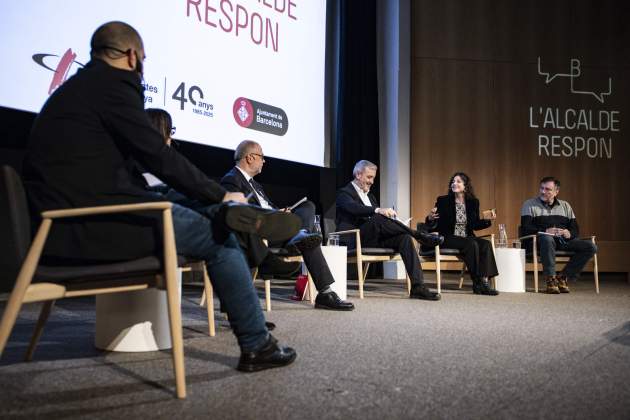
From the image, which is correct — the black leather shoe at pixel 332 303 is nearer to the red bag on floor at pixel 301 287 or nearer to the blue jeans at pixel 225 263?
the red bag on floor at pixel 301 287

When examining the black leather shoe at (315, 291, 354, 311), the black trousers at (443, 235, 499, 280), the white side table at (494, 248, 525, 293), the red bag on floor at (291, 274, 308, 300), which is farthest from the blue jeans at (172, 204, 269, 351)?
the white side table at (494, 248, 525, 293)

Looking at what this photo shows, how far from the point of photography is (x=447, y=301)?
4039 millimetres

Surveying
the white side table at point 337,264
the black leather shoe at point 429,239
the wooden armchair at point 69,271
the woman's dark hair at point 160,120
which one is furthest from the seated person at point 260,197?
the wooden armchair at point 69,271

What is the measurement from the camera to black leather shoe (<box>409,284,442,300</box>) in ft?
13.4

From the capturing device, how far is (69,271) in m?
1.47

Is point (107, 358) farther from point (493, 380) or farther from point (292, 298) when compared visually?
point (292, 298)

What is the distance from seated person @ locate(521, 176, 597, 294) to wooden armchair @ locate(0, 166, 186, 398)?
13.8 ft

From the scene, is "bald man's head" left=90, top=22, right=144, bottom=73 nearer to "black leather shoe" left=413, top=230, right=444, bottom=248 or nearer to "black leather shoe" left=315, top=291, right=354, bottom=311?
"black leather shoe" left=315, top=291, right=354, bottom=311

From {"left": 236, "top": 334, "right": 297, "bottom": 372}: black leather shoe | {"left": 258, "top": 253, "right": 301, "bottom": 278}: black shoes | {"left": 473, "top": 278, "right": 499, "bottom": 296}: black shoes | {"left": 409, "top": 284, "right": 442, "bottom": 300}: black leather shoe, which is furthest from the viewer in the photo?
{"left": 473, "top": 278, "right": 499, "bottom": 296}: black shoes

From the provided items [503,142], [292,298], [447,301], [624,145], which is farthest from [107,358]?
[624,145]

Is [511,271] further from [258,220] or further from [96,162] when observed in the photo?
[96,162]

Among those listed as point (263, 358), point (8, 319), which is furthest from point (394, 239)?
point (8, 319)

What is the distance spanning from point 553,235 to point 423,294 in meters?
1.75

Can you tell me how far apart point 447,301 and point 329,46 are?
3.23 meters
